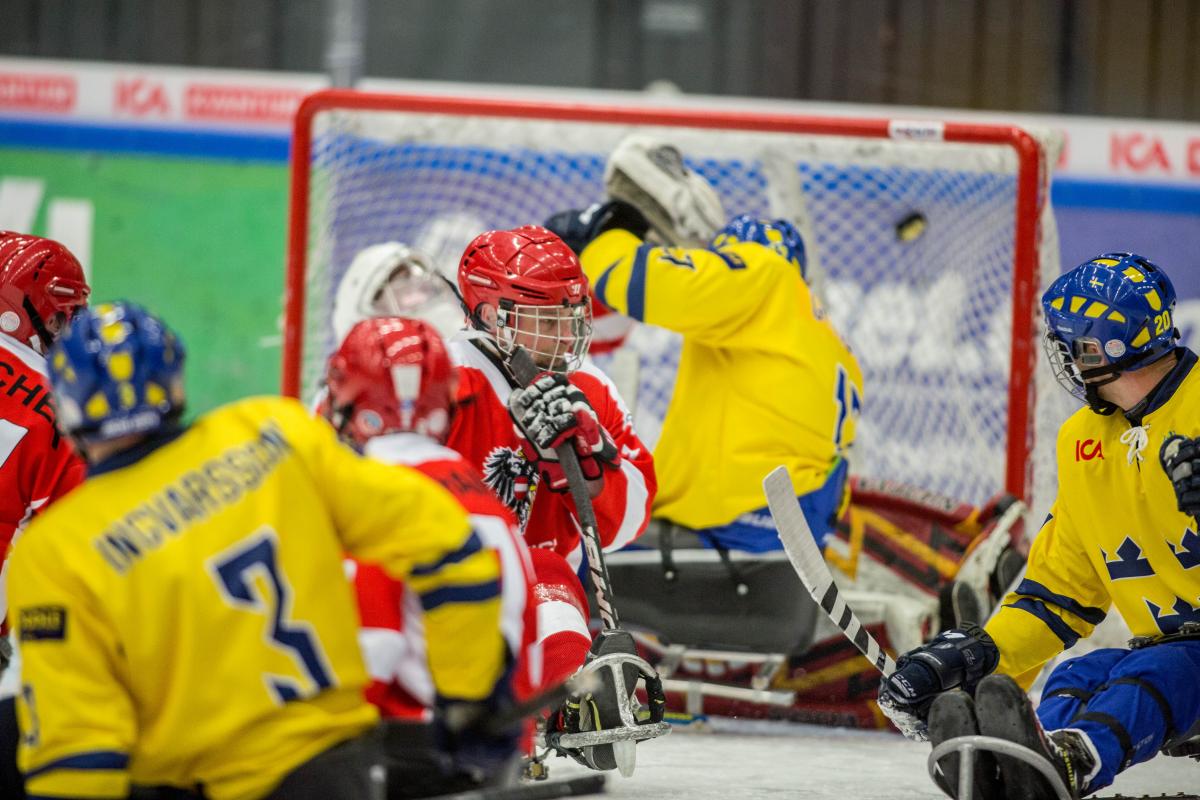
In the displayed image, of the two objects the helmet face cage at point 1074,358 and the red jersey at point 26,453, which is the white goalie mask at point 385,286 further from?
the helmet face cage at point 1074,358

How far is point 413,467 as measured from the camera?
6.84 ft

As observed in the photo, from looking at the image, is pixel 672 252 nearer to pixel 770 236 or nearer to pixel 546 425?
pixel 770 236

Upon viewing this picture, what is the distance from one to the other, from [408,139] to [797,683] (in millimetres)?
1881

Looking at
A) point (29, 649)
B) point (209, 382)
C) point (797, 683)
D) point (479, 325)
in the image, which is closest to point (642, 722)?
point (479, 325)

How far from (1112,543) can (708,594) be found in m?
1.31

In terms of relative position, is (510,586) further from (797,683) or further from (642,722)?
(797,683)

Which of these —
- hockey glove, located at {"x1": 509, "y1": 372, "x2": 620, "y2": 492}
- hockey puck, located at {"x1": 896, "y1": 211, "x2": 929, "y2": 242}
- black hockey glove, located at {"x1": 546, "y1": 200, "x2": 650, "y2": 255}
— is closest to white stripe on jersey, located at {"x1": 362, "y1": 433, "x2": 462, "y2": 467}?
hockey glove, located at {"x1": 509, "y1": 372, "x2": 620, "y2": 492}

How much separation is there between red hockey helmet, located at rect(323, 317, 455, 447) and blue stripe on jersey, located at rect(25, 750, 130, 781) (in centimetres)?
52

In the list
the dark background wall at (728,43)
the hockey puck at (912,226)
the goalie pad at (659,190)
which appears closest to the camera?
the goalie pad at (659,190)

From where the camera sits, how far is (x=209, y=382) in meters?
6.82

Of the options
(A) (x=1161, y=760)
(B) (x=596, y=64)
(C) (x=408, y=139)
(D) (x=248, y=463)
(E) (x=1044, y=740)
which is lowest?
(A) (x=1161, y=760)

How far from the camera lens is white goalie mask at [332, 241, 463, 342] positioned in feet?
14.2

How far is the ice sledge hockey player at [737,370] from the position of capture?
12.4 feet

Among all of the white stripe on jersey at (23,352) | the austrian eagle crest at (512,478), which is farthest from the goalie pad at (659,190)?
the white stripe on jersey at (23,352)
